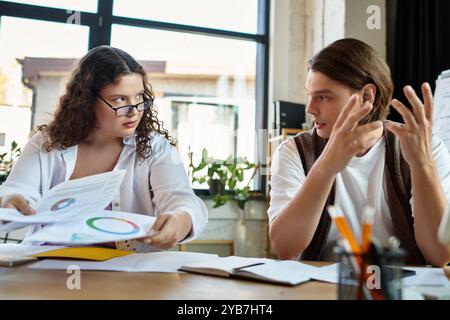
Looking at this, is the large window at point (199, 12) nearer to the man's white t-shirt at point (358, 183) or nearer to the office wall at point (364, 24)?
the office wall at point (364, 24)

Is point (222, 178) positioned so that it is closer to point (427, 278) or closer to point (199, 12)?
point (199, 12)

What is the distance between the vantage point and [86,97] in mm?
1344

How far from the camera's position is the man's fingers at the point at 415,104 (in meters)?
0.95

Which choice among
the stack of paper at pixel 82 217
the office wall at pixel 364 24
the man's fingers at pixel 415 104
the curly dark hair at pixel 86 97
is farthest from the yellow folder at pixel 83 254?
the office wall at pixel 364 24

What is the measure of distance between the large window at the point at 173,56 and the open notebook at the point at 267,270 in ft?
8.44

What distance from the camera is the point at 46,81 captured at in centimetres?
334

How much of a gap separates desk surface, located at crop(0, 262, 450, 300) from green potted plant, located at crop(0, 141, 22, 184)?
8.32 ft

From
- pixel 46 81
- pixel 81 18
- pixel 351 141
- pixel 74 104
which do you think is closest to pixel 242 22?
pixel 81 18

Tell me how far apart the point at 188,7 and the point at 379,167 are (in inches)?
115

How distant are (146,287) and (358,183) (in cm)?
79

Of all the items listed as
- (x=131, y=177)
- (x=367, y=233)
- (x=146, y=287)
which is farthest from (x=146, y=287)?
(x=131, y=177)

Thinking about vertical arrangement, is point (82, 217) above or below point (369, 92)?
below

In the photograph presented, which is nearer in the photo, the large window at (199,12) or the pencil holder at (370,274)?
the pencil holder at (370,274)

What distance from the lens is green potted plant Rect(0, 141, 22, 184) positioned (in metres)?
3.07
